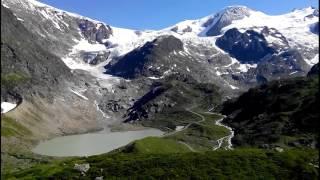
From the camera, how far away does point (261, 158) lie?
127 m

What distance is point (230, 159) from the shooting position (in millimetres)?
127562

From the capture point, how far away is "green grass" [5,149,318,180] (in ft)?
387

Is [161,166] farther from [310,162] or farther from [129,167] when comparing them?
[310,162]

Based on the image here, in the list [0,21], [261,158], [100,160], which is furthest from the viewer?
[100,160]

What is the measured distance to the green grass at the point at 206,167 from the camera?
118 metres

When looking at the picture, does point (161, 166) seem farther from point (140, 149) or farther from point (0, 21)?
point (0, 21)

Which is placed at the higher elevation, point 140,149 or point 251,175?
point 140,149

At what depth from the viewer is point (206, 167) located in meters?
124

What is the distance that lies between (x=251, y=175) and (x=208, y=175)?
366 inches

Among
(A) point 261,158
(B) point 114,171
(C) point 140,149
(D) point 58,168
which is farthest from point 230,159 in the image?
(C) point 140,149

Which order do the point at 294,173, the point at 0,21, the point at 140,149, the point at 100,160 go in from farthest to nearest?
the point at 140,149, the point at 100,160, the point at 294,173, the point at 0,21

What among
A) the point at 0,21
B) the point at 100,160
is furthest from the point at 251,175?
the point at 0,21

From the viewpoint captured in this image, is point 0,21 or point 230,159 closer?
point 0,21

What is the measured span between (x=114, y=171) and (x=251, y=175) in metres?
32.0
